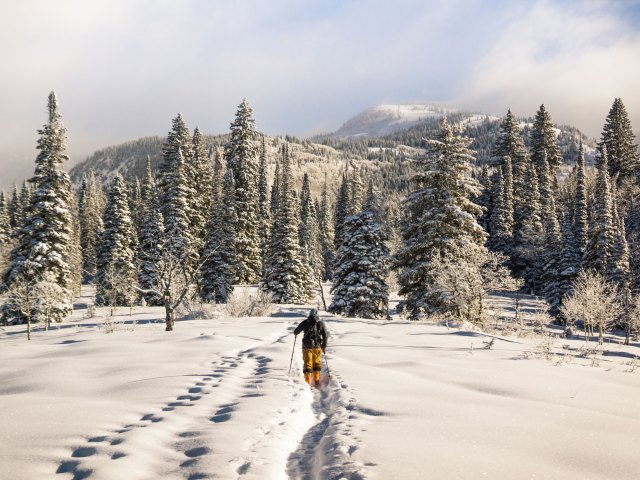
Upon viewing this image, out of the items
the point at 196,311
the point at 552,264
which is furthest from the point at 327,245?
the point at 196,311

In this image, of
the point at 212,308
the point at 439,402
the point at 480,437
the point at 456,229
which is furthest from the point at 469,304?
the point at 480,437

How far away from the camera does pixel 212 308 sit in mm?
29047

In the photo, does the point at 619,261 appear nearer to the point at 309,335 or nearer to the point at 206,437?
the point at 309,335

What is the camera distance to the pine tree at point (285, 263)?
44.2m

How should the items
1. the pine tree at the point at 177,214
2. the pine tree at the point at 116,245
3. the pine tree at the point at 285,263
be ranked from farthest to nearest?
the pine tree at the point at 116,245, the pine tree at the point at 285,263, the pine tree at the point at 177,214

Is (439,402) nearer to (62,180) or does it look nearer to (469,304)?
(469,304)

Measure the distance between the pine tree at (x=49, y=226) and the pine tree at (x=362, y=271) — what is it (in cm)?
1997

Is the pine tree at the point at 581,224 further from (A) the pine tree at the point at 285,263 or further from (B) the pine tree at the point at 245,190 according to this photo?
(B) the pine tree at the point at 245,190

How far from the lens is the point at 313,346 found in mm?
10406

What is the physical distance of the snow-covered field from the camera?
16.8 feet

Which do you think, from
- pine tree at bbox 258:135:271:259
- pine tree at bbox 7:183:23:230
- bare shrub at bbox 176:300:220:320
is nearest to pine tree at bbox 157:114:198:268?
bare shrub at bbox 176:300:220:320

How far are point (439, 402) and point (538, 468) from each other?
9.07ft

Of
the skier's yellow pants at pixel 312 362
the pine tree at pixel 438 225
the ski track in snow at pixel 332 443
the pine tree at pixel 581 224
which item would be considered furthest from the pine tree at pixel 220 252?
the pine tree at pixel 581 224

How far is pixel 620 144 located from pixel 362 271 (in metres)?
78.4
